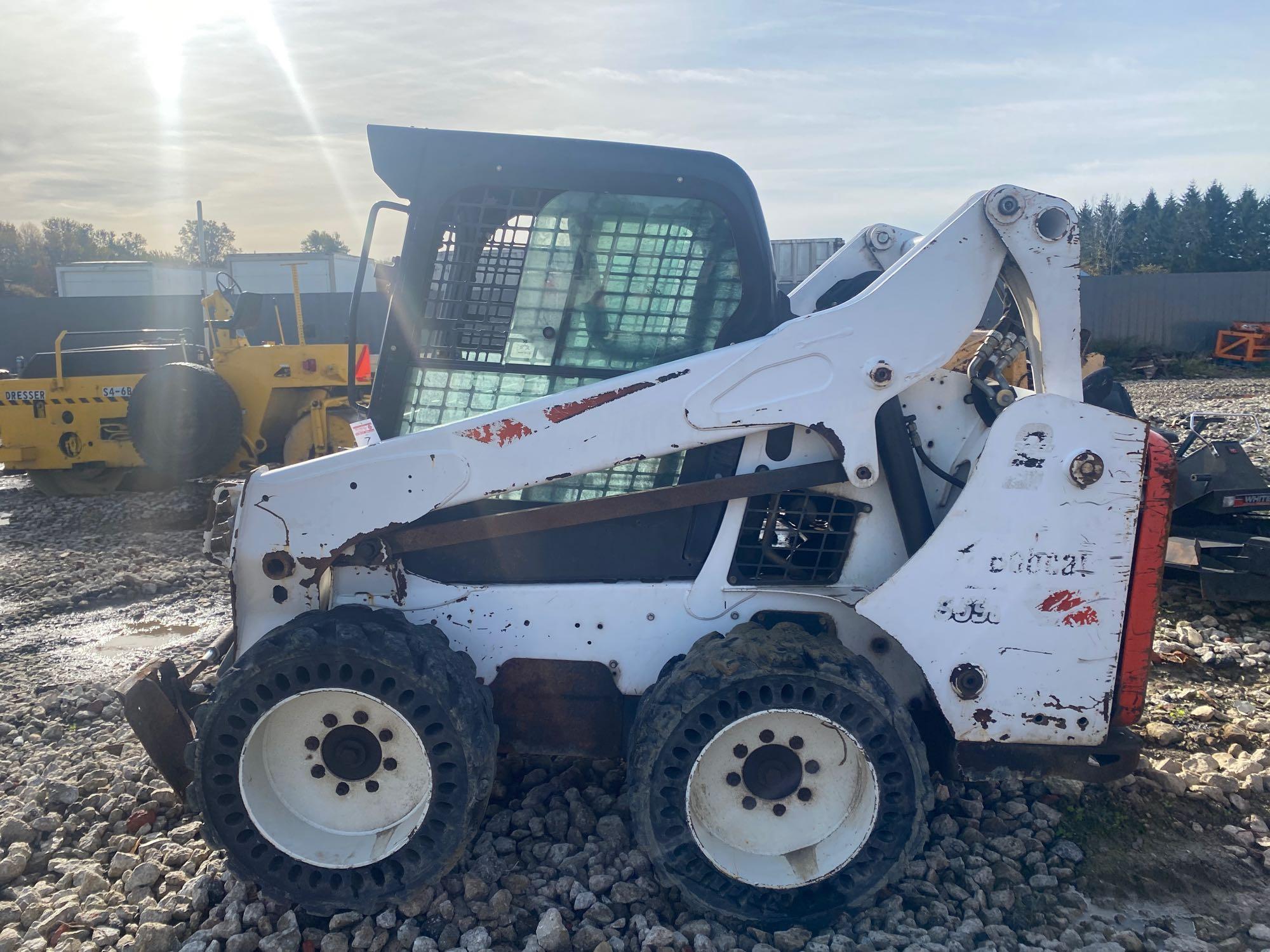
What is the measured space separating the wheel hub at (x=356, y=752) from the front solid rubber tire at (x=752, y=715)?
869 millimetres

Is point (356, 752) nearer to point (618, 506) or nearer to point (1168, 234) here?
point (618, 506)

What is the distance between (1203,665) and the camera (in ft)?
16.7

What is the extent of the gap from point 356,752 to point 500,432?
3.88 feet

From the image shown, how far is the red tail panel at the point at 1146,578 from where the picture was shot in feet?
10.00

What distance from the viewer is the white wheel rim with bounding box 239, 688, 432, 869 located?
3064mm

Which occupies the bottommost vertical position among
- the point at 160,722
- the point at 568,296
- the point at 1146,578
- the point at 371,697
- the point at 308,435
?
the point at 308,435

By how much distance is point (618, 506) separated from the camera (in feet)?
10.5

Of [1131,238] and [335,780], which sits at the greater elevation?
[1131,238]

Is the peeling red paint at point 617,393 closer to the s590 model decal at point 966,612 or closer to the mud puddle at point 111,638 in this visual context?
the s590 model decal at point 966,612

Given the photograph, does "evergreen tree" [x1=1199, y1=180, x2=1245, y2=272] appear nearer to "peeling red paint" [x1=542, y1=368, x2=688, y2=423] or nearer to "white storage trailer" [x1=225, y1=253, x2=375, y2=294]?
"white storage trailer" [x1=225, y1=253, x2=375, y2=294]

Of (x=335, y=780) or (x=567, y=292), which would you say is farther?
(x=567, y=292)

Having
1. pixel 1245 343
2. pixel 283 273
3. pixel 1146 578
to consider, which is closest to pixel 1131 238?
pixel 1245 343

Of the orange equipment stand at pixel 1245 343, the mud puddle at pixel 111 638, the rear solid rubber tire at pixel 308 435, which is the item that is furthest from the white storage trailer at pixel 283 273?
the orange equipment stand at pixel 1245 343

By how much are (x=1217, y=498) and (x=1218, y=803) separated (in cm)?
329
